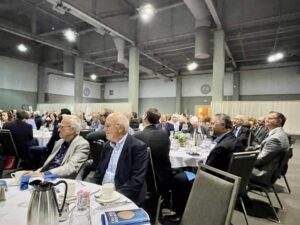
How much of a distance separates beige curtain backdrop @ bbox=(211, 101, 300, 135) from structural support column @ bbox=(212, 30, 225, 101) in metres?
0.44

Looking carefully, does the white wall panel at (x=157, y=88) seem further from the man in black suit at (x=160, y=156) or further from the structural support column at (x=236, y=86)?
the man in black suit at (x=160, y=156)

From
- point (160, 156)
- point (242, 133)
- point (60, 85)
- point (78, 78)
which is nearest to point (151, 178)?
point (160, 156)

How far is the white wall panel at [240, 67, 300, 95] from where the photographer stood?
535 inches

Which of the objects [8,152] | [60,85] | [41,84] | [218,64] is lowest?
[8,152]

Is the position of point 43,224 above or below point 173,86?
below

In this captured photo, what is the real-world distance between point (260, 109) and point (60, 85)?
1425cm

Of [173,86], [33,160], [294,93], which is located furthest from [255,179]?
[173,86]

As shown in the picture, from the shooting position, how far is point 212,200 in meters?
1.46

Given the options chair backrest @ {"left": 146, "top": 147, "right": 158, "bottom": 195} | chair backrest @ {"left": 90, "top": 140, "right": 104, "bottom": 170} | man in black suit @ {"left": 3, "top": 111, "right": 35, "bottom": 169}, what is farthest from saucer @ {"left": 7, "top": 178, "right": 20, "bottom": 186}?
man in black suit @ {"left": 3, "top": 111, "right": 35, "bottom": 169}

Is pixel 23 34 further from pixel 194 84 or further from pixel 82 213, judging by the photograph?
pixel 82 213

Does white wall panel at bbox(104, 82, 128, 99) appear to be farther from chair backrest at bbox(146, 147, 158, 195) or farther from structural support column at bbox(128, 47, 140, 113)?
chair backrest at bbox(146, 147, 158, 195)

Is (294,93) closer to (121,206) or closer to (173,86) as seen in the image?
(173,86)

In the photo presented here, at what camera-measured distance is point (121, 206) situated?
1481 mm

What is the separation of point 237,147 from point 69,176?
186 centimetres
